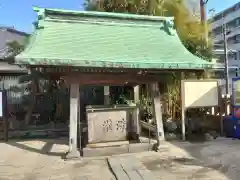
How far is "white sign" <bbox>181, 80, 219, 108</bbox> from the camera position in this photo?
369 inches

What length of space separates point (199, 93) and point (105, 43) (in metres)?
3.90

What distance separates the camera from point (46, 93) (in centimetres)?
1255

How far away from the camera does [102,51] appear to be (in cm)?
709

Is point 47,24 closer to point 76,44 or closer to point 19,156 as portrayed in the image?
point 76,44

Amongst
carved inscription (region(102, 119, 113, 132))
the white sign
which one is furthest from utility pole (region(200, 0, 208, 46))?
carved inscription (region(102, 119, 113, 132))

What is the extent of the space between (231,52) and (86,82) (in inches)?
1899

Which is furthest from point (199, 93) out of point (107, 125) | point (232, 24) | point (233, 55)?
point (232, 24)

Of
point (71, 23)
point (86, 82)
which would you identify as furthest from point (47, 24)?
point (86, 82)

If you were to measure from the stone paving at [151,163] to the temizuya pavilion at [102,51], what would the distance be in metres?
0.71

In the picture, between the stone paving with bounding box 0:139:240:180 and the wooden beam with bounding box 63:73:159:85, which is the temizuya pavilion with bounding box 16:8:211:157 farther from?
the stone paving with bounding box 0:139:240:180

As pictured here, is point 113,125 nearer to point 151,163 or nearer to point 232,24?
point 151,163

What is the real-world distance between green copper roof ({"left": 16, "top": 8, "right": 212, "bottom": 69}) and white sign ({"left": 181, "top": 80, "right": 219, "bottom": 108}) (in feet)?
6.00

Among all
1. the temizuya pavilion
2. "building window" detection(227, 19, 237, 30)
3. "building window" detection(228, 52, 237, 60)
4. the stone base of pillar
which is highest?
"building window" detection(227, 19, 237, 30)

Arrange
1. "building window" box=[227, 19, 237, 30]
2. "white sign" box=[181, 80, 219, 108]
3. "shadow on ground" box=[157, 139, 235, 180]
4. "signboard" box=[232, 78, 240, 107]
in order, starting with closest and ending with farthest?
"shadow on ground" box=[157, 139, 235, 180]
"signboard" box=[232, 78, 240, 107]
"white sign" box=[181, 80, 219, 108]
"building window" box=[227, 19, 237, 30]
